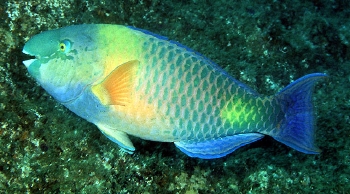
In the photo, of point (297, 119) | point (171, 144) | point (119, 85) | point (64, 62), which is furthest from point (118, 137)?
point (297, 119)

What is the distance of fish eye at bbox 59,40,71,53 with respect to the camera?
2.14 m

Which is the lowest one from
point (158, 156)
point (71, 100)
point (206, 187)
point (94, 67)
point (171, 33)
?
point (206, 187)

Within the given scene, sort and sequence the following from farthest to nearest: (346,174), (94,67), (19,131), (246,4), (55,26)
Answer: (246,4) < (55,26) < (346,174) < (19,131) < (94,67)

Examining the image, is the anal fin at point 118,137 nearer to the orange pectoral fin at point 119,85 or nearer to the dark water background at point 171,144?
the orange pectoral fin at point 119,85

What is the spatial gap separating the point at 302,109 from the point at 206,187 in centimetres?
118

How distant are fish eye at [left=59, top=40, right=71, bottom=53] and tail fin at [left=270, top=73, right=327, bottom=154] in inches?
61.6

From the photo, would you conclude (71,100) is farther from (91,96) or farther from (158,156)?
(158,156)

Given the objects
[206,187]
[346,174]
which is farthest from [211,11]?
[346,174]

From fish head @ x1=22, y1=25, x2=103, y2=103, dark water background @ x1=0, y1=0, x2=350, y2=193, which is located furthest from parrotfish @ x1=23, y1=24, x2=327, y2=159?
dark water background @ x1=0, y1=0, x2=350, y2=193

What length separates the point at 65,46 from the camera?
2.14m

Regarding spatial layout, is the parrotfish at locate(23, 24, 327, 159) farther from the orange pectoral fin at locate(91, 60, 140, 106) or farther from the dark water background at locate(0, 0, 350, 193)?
the dark water background at locate(0, 0, 350, 193)

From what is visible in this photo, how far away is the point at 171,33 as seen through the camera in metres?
3.40

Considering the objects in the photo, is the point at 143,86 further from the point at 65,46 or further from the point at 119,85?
the point at 65,46

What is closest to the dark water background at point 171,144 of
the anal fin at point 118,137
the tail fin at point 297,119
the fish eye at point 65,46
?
the anal fin at point 118,137
